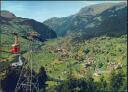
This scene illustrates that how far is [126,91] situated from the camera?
104625 mm

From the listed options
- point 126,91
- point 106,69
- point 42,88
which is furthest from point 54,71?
point 126,91

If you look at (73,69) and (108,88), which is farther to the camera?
(73,69)

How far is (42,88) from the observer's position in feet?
380

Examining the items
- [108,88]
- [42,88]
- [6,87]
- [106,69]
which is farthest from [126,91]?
[106,69]

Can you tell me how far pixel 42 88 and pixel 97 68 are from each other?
79634 mm

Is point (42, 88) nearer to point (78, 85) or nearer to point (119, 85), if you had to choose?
point (78, 85)

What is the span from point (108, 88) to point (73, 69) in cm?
8288

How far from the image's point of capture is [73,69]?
646 feet

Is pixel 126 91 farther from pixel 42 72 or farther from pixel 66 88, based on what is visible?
pixel 42 72

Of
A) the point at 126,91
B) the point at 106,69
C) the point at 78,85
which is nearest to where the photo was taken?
the point at 126,91

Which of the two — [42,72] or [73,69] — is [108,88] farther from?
[73,69]

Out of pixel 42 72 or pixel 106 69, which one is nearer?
pixel 42 72

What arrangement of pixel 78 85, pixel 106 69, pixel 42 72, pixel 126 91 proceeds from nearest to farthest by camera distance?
pixel 126 91 → pixel 78 85 → pixel 42 72 → pixel 106 69

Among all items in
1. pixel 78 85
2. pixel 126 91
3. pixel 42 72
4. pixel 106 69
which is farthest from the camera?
pixel 106 69
